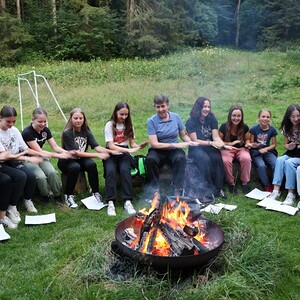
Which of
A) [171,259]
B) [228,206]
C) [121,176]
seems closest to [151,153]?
[121,176]

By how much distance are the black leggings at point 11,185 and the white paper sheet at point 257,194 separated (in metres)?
2.84

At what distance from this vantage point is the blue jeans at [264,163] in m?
5.39

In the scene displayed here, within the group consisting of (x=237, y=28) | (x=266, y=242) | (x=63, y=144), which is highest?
(x=237, y=28)

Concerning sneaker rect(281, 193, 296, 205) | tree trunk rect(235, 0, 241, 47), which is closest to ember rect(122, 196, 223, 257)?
sneaker rect(281, 193, 296, 205)

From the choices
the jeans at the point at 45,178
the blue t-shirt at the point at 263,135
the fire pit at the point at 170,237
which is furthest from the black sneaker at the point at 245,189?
the jeans at the point at 45,178

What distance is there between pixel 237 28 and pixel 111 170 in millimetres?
3638

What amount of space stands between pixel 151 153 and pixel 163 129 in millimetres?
359

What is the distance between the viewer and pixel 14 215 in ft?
14.5

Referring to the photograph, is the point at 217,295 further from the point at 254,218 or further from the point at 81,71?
the point at 81,71

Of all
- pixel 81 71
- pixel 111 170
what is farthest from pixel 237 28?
pixel 81 71

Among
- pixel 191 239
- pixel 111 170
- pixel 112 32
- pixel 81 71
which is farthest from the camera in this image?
pixel 112 32

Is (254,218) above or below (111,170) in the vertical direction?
below

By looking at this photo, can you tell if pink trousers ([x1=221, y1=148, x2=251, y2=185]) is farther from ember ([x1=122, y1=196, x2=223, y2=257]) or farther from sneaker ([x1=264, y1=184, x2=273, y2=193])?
ember ([x1=122, y1=196, x2=223, y2=257])

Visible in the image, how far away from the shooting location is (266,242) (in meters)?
3.46
